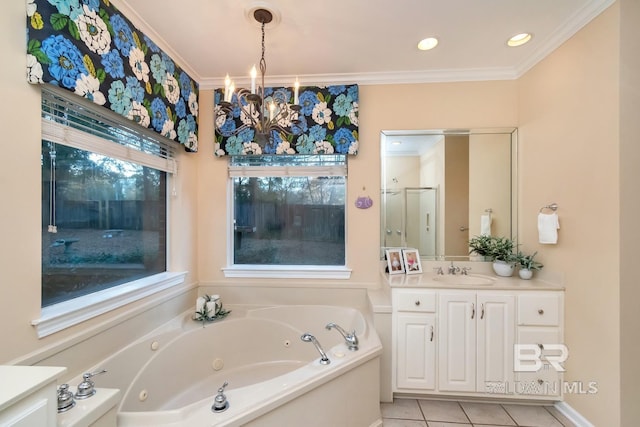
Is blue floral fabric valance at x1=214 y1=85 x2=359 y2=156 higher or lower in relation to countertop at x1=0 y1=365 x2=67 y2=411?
higher

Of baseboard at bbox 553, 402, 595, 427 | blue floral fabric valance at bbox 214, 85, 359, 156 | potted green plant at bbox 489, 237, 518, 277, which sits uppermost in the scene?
blue floral fabric valance at bbox 214, 85, 359, 156

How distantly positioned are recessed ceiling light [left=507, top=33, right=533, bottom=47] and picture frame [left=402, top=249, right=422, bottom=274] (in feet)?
5.88

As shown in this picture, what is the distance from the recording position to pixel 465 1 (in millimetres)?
1649

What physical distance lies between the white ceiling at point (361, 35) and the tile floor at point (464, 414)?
267 cm

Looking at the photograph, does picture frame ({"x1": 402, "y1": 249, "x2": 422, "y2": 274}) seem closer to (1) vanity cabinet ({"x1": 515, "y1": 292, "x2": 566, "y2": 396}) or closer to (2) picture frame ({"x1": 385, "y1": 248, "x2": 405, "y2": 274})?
(2) picture frame ({"x1": 385, "y1": 248, "x2": 405, "y2": 274})

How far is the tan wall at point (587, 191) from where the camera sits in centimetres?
157

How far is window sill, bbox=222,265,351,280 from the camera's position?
8.48ft

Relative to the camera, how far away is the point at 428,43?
2.04 meters

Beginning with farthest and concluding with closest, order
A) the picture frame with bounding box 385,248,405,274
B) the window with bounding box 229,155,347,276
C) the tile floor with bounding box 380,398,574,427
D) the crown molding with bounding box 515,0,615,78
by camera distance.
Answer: the window with bounding box 229,155,347,276
the picture frame with bounding box 385,248,405,274
the tile floor with bounding box 380,398,574,427
the crown molding with bounding box 515,0,615,78

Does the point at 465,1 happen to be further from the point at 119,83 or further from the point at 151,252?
the point at 151,252

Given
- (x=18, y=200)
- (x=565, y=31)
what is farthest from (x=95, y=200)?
(x=565, y=31)

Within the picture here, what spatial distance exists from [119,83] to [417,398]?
2974 millimetres

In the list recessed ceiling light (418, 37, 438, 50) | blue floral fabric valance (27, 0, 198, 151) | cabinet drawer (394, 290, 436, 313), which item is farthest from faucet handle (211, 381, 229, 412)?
recessed ceiling light (418, 37, 438, 50)

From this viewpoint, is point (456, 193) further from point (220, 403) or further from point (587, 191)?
point (220, 403)
